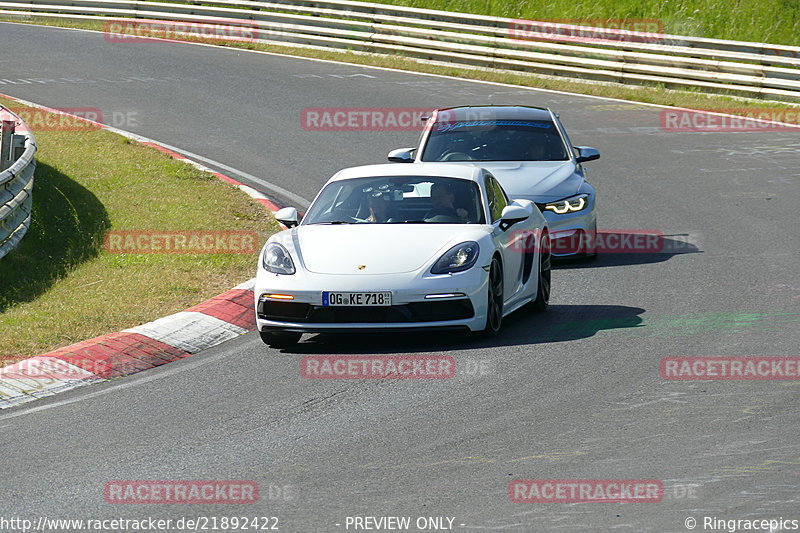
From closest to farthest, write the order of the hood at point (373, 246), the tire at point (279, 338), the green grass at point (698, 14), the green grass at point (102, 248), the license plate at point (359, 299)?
the license plate at point (359, 299), the hood at point (373, 246), the tire at point (279, 338), the green grass at point (102, 248), the green grass at point (698, 14)

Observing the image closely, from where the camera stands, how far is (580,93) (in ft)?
85.4

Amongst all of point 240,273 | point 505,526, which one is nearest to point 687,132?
point 240,273

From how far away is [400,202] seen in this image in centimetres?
1019

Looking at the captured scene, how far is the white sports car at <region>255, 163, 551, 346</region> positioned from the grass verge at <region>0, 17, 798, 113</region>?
15.2 m

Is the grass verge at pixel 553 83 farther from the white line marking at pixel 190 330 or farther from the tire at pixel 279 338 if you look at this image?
the tire at pixel 279 338

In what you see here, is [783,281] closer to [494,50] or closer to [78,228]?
[78,228]

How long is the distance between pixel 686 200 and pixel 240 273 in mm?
7160

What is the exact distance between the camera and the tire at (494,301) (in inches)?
367

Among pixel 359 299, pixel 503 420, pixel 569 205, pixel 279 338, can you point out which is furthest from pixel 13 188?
pixel 503 420

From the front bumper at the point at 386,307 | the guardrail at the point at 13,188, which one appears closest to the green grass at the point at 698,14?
the guardrail at the point at 13,188

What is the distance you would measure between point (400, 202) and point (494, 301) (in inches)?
51.6

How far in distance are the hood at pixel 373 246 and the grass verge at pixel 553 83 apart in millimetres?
15998

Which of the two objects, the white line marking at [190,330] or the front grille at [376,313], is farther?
the white line marking at [190,330]

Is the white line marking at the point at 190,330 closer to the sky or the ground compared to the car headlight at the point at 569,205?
closer to the ground
